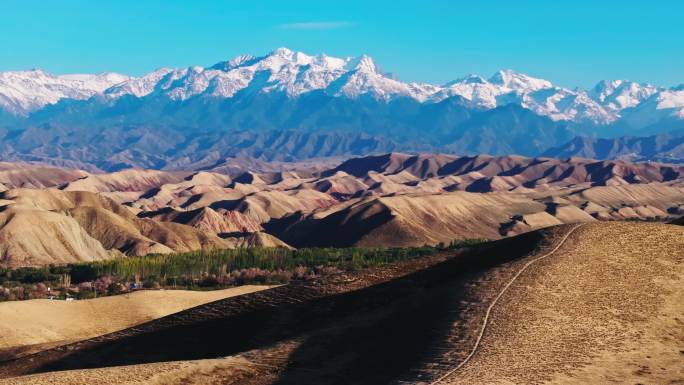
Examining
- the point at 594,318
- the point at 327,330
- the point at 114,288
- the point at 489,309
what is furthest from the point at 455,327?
the point at 114,288

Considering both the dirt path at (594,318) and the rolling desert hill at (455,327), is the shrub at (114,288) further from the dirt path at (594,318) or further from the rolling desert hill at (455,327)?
the dirt path at (594,318)

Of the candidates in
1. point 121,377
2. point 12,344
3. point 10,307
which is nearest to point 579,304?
point 121,377

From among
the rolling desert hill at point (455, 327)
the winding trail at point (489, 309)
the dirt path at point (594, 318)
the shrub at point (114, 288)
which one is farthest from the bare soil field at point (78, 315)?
the dirt path at point (594, 318)

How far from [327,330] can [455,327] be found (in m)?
9.19

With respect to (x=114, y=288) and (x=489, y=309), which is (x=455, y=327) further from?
(x=114, y=288)

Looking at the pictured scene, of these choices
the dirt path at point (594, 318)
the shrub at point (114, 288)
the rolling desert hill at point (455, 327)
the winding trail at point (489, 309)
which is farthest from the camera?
the shrub at point (114, 288)

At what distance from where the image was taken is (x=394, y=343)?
46.8 metres

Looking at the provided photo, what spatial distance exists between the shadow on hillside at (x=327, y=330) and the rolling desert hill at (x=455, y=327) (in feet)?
0.42

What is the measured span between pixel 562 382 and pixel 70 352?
3515 centimetres

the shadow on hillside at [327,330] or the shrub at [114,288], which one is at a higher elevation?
the shadow on hillside at [327,330]

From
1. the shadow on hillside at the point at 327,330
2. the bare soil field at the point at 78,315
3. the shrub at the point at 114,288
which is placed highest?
A: the shadow on hillside at the point at 327,330

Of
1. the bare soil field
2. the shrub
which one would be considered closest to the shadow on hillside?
the bare soil field

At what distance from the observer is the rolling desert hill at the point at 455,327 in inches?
1629

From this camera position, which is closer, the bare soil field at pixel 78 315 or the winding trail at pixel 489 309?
the winding trail at pixel 489 309
